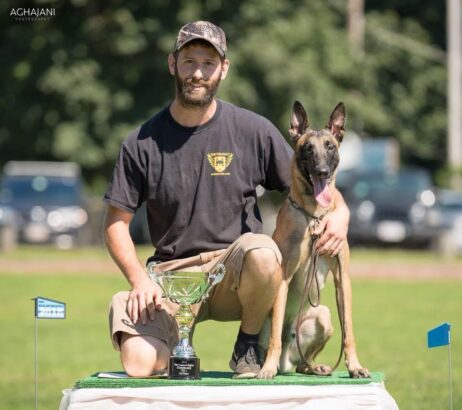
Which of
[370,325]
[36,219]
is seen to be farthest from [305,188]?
[36,219]

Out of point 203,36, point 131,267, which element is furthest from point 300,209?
point 203,36

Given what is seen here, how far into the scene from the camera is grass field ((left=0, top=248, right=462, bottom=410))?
30.7 feet

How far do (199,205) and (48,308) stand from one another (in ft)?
3.35

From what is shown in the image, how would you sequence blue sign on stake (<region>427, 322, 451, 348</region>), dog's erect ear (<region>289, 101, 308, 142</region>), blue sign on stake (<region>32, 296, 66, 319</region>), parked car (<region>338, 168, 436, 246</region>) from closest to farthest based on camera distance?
blue sign on stake (<region>427, 322, 451, 348</region>) < blue sign on stake (<region>32, 296, 66, 319</region>) < dog's erect ear (<region>289, 101, 308, 142</region>) < parked car (<region>338, 168, 436, 246</region>)

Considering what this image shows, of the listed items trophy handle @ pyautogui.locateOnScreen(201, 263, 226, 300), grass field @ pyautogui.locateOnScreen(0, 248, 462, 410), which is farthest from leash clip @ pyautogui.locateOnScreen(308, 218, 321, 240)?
grass field @ pyautogui.locateOnScreen(0, 248, 462, 410)

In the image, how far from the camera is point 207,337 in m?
12.8

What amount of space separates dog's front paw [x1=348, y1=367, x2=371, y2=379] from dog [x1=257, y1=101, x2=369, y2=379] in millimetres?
113

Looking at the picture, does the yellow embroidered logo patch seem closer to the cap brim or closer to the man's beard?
the man's beard

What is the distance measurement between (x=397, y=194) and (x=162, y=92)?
21.9 ft

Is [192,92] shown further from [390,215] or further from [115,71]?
[115,71]

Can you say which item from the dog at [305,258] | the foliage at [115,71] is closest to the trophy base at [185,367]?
the dog at [305,258]

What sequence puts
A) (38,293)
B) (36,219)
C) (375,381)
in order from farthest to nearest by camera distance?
(36,219)
(38,293)
(375,381)

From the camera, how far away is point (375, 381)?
228 inches

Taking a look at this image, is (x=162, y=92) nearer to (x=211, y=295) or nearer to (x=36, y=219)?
(x=36, y=219)
